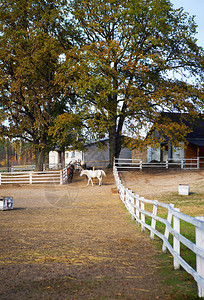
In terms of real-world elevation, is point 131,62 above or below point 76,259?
above

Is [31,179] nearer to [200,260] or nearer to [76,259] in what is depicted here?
[76,259]

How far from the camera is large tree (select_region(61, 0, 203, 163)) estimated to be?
99.7 feet

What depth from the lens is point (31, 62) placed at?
105 ft

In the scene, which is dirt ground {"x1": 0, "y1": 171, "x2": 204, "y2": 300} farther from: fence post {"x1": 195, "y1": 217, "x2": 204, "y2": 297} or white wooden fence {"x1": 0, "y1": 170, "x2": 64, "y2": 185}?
white wooden fence {"x1": 0, "y1": 170, "x2": 64, "y2": 185}

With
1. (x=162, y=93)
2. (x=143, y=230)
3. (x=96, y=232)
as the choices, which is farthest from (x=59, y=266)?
(x=162, y=93)

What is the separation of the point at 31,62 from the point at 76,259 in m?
27.6

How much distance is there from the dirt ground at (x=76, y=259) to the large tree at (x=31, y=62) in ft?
67.7

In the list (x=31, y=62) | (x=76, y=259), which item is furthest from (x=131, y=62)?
(x=76, y=259)

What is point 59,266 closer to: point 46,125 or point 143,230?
point 143,230

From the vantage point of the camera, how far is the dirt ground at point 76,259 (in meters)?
5.06

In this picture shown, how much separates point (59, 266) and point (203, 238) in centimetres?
279

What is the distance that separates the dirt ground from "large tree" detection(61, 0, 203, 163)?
19.3 metres

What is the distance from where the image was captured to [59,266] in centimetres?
630

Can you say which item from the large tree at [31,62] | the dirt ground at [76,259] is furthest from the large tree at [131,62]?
the dirt ground at [76,259]
